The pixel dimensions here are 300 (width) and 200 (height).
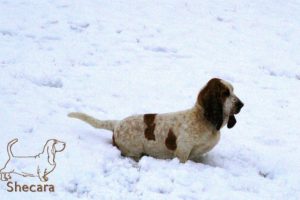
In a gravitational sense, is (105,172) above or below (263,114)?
above

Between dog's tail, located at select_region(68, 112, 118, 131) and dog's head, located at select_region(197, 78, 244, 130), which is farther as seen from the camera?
dog's tail, located at select_region(68, 112, 118, 131)

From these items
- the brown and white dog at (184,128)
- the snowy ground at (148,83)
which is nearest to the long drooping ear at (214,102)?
the brown and white dog at (184,128)

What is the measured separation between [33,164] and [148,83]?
4962mm

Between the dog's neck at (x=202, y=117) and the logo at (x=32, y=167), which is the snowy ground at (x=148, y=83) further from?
the dog's neck at (x=202, y=117)

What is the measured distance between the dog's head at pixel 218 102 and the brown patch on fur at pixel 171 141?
52 cm

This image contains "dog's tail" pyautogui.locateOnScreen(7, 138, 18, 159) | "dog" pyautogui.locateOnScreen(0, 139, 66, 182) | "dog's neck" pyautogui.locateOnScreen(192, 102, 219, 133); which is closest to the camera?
"dog" pyautogui.locateOnScreen(0, 139, 66, 182)

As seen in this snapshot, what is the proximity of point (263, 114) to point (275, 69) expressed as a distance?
3.23m

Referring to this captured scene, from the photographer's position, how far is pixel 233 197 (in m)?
5.73

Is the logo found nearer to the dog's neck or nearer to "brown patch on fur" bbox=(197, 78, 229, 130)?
the dog's neck

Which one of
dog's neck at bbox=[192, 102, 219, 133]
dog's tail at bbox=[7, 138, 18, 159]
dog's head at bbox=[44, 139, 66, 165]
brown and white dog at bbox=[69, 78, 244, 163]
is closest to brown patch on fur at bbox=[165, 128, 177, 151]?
brown and white dog at bbox=[69, 78, 244, 163]

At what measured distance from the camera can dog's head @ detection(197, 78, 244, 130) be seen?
6.63 metres

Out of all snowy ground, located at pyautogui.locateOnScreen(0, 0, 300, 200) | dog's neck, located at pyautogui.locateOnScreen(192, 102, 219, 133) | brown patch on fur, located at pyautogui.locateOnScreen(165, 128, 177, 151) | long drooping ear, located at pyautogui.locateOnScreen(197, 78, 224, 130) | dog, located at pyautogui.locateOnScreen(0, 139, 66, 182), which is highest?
long drooping ear, located at pyautogui.locateOnScreen(197, 78, 224, 130)

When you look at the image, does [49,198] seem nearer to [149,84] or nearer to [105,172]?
[105,172]

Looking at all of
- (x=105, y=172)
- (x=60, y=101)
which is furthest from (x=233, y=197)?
(x=60, y=101)
